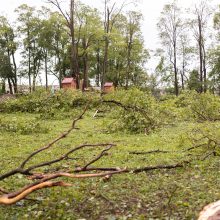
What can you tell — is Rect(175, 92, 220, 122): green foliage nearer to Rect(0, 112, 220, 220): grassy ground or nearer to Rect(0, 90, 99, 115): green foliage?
Rect(0, 90, 99, 115): green foliage

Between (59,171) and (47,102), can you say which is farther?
(47,102)

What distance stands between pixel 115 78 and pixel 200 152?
40050 mm

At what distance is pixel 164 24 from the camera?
38.8 m

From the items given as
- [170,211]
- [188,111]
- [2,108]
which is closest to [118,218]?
[170,211]

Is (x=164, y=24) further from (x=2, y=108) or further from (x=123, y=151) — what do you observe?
(x=123, y=151)

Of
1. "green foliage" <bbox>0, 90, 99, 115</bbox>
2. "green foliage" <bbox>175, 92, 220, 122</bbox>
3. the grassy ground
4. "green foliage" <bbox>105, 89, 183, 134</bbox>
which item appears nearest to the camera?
the grassy ground

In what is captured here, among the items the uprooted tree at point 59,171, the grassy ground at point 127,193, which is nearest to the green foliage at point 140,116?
the grassy ground at point 127,193

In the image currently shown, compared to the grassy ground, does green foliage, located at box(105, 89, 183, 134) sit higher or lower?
higher

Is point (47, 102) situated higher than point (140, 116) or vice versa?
point (47, 102)

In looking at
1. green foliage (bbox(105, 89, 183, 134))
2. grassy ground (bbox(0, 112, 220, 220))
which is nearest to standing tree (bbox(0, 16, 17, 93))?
green foliage (bbox(105, 89, 183, 134))

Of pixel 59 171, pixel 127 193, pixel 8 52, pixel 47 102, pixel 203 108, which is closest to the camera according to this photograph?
pixel 127 193

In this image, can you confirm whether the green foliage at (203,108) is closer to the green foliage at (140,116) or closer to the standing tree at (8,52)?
the green foliage at (140,116)

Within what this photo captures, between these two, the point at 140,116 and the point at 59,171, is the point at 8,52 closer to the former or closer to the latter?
the point at 140,116

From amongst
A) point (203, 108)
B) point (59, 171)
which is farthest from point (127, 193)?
point (203, 108)
